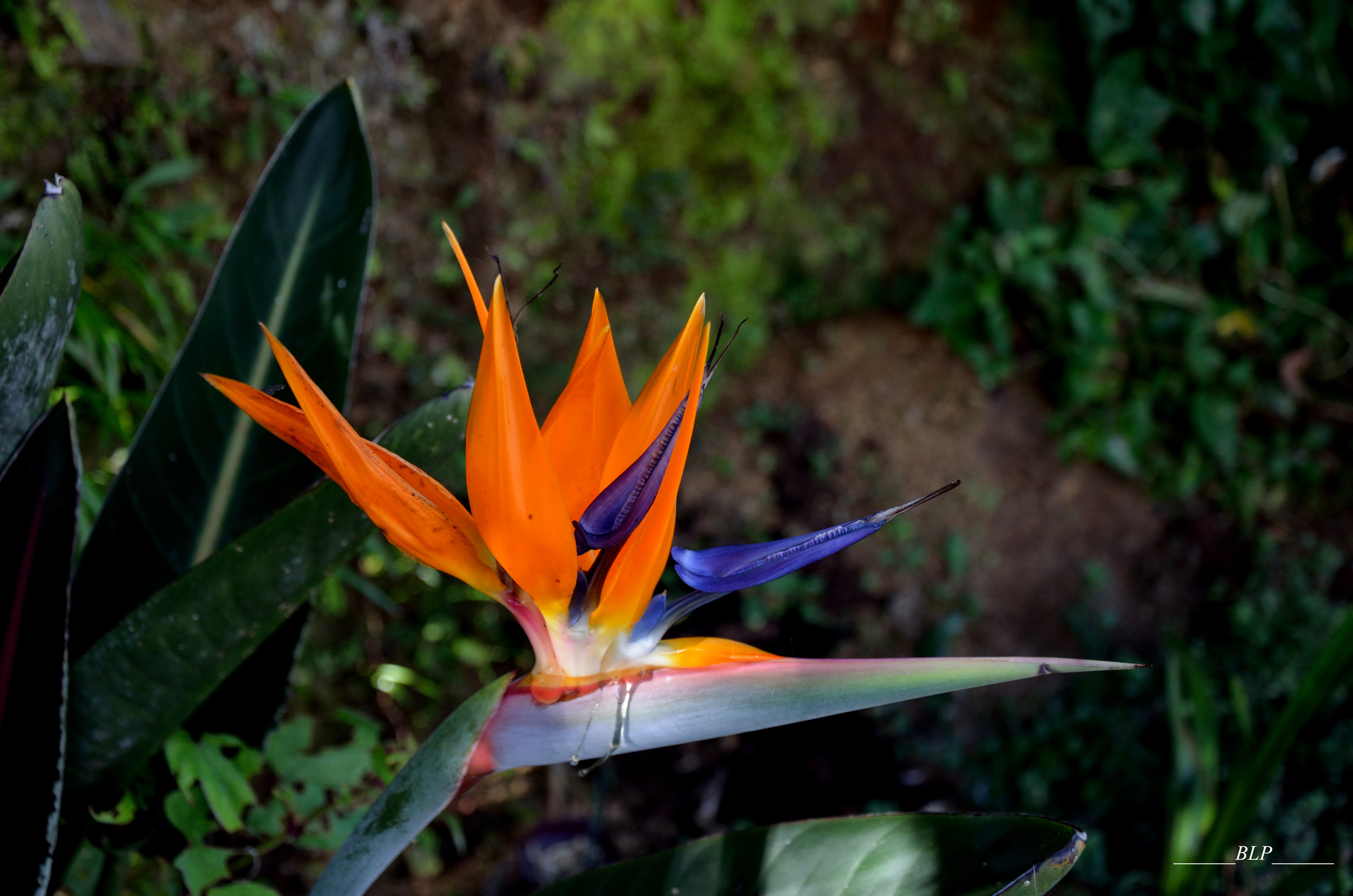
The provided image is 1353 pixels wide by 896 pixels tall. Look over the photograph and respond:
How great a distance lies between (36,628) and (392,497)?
1.04ft

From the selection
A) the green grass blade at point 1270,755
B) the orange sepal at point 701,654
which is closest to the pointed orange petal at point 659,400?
the orange sepal at point 701,654

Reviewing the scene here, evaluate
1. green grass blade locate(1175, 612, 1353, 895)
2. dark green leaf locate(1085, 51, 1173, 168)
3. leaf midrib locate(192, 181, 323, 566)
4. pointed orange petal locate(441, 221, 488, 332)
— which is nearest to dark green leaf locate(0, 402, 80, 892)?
leaf midrib locate(192, 181, 323, 566)

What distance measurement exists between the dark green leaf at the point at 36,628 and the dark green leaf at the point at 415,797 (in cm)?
22

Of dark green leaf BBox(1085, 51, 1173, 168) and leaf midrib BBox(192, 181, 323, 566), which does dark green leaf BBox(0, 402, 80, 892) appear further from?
dark green leaf BBox(1085, 51, 1173, 168)

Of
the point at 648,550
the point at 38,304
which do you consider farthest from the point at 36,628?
the point at 648,550

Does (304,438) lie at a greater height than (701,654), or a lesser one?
greater

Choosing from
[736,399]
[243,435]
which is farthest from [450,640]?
[243,435]

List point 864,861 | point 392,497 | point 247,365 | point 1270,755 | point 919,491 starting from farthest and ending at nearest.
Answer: point 919,491, point 1270,755, point 247,365, point 864,861, point 392,497

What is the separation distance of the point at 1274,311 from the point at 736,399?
1.34 metres

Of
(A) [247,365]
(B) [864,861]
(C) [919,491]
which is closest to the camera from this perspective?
Answer: (B) [864,861]

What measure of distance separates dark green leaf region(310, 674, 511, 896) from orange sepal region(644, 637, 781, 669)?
0.08 meters

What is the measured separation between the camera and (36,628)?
20.4 inches

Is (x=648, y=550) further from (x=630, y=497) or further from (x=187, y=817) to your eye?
(x=187, y=817)

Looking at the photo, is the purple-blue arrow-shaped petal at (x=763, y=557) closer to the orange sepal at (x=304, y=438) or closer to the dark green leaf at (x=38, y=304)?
the orange sepal at (x=304, y=438)
